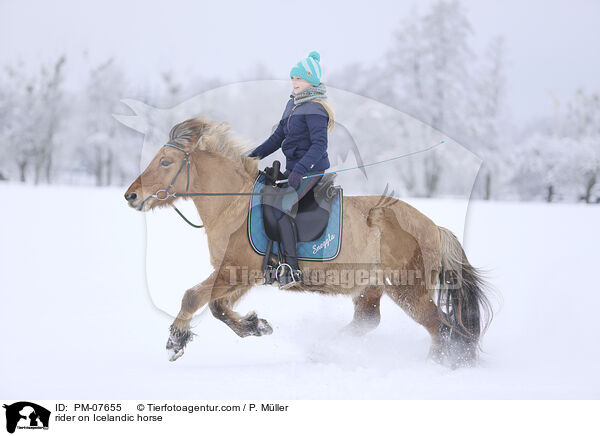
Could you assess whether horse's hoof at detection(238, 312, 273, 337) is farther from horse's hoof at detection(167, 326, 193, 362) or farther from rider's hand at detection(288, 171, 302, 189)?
rider's hand at detection(288, 171, 302, 189)

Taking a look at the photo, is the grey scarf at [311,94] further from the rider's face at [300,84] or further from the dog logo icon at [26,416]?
the dog logo icon at [26,416]

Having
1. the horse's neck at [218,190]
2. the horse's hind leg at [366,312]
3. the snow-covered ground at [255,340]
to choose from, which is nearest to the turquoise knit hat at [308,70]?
the horse's neck at [218,190]

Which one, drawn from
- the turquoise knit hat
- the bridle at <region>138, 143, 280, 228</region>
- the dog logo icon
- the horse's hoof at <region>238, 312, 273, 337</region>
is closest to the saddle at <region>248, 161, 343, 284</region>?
the bridle at <region>138, 143, 280, 228</region>

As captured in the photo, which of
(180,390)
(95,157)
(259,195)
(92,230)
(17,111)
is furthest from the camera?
(95,157)

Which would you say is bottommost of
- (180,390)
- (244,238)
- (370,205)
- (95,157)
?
(180,390)

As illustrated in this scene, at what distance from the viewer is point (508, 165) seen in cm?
1309

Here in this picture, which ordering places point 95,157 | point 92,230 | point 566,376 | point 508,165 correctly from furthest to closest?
point 95,157 → point 508,165 → point 92,230 → point 566,376

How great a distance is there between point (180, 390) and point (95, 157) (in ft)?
55.0

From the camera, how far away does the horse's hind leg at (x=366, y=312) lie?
15.0 ft

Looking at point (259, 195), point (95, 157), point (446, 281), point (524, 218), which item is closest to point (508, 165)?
point (524, 218)

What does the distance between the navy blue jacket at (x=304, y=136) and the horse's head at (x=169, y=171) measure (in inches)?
26.7

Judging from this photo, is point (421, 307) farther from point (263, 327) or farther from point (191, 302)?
point (191, 302)

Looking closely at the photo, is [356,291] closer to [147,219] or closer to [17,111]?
[147,219]

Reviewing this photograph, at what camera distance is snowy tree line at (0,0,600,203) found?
23.3 feet
